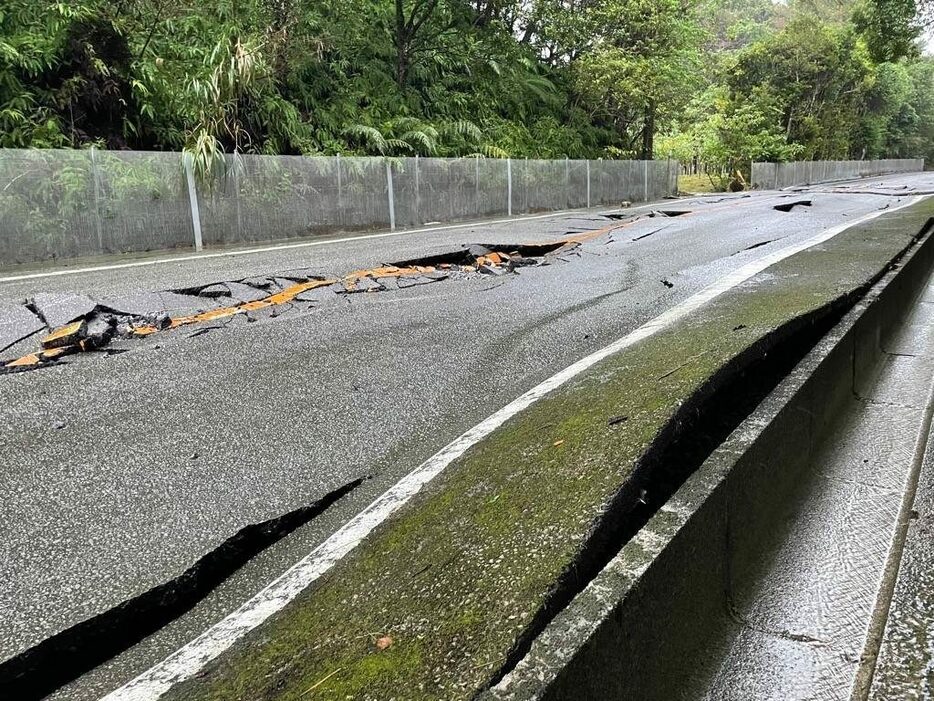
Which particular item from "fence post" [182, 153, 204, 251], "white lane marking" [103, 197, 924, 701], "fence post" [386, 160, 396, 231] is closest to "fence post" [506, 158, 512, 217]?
"fence post" [386, 160, 396, 231]

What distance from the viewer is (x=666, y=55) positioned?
24.2 meters

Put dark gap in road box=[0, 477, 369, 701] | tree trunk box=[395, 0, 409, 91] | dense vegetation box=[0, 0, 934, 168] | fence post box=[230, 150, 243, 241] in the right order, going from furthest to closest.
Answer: tree trunk box=[395, 0, 409, 91] → dense vegetation box=[0, 0, 934, 168] → fence post box=[230, 150, 243, 241] → dark gap in road box=[0, 477, 369, 701]

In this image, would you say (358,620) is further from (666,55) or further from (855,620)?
(666,55)

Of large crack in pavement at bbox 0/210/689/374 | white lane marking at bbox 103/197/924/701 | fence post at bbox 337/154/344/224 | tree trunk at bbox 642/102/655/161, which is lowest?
white lane marking at bbox 103/197/924/701

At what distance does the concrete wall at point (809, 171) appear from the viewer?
3142 cm

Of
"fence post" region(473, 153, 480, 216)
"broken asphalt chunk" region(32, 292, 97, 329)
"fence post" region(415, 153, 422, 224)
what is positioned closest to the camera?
"broken asphalt chunk" region(32, 292, 97, 329)

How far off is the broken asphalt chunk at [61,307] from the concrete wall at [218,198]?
4.35m

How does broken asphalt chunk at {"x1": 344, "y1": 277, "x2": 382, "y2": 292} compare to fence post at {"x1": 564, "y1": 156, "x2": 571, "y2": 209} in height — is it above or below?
below

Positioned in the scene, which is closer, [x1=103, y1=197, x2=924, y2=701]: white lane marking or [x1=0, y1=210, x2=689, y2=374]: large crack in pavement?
[x1=103, y1=197, x2=924, y2=701]: white lane marking

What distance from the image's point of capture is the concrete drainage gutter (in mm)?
1196

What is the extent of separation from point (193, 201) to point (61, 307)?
620cm

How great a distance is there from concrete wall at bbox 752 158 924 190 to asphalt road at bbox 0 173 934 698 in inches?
1121

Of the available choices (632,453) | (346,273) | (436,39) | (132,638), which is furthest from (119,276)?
(436,39)

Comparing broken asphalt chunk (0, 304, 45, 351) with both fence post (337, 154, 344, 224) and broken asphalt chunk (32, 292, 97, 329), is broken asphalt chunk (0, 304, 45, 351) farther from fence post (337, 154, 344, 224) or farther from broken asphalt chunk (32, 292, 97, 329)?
fence post (337, 154, 344, 224)
